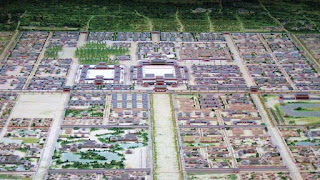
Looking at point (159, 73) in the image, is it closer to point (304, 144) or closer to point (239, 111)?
point (239, 111)

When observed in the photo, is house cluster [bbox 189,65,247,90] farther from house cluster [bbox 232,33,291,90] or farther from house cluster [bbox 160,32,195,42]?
house cluster [bbox 160,32,195,42]

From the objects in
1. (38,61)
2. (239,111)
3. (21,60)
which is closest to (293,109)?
(239,111)

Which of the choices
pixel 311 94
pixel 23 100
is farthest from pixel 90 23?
pixel 311 94

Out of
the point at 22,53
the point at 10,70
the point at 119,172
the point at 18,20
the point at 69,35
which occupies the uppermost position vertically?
the point at 18,20

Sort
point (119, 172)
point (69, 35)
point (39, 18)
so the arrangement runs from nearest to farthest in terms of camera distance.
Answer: point (119, 172), point (69, 35), point (39, 18)

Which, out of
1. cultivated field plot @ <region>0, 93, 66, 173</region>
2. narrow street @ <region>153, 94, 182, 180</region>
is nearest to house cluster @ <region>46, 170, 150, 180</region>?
narrow street @ <region>153, 94, 182, 180</region>

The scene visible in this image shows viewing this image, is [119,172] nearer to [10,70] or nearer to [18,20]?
[10,70]

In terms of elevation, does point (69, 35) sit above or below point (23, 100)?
above
